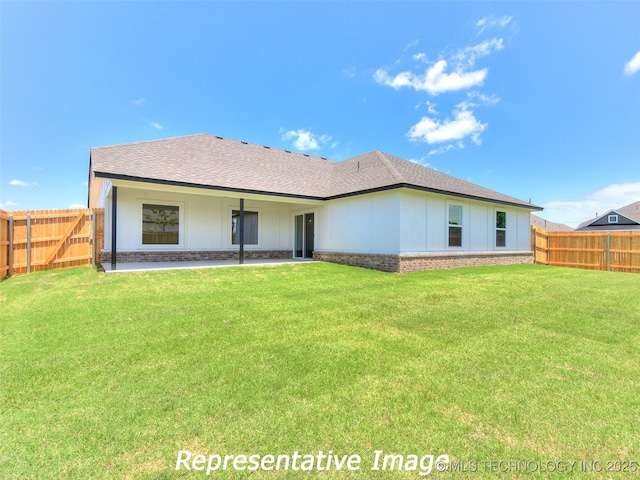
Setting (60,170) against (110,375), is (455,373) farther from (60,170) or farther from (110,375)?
(60,170)

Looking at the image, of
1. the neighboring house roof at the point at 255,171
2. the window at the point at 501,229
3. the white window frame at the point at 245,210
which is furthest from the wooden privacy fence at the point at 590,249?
the white window frame at the point at 245,210

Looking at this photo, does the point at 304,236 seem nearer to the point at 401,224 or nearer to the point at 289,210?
the point at 289,210

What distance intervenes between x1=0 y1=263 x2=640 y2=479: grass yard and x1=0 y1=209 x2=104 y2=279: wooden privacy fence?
5.03m

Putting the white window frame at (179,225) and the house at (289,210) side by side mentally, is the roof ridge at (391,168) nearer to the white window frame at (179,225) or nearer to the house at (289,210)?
the house at (289,210)

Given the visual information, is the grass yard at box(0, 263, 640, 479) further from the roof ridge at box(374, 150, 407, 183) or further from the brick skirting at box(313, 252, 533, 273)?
the roof ridge at box(374, 150, 407, 183)

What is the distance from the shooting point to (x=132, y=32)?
11.2m

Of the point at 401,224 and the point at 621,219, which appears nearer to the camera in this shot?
the point at 401,224

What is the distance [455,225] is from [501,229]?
4.04 m

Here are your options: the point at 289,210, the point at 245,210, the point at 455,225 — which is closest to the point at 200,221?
the point at 245,210

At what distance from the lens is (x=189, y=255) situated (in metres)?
13.1

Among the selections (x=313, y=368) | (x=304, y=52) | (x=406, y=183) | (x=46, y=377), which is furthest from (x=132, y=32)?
(x=313, y=368)

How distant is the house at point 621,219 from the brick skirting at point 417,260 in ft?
87.7

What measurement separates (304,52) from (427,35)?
5894 millimetres

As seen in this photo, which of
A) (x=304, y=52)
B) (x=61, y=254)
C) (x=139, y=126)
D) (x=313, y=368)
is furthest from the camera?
(x=139, y=126)
